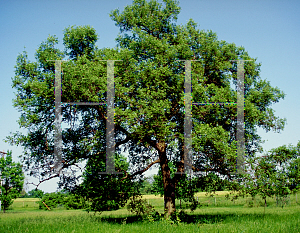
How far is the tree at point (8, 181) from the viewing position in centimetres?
3656

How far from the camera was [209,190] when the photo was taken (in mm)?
15656

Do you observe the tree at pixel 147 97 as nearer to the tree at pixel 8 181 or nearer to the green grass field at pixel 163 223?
the green grass field at pixel 163 223

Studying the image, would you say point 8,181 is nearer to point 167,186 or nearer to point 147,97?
point 167,186

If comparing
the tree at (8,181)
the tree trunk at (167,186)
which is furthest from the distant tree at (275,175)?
the tree at (8,181)

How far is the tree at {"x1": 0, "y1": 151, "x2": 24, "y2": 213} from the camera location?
1439 inches

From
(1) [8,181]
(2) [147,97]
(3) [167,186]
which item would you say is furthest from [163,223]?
(1) [8,181]

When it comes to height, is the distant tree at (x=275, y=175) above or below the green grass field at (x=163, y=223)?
above

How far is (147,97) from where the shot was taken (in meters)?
13.5

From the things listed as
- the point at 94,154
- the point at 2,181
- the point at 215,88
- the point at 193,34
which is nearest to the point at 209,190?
the point at 215,88

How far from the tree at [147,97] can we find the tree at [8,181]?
2549 centimetres

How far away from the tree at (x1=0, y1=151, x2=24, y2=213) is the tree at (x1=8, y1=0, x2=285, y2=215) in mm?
25489

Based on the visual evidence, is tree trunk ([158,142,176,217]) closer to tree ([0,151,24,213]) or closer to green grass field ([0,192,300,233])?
green grass field ([0,192,300,233])

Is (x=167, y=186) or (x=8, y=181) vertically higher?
(x=167, y=186)

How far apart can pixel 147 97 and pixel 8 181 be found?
32735 mm
